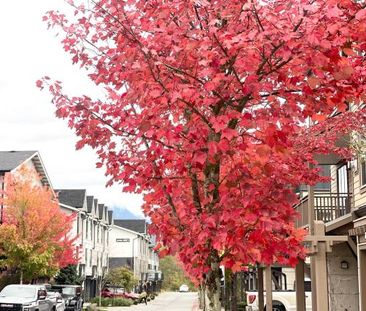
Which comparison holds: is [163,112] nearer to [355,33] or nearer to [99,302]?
[355,33]

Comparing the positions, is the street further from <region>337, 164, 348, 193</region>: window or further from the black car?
<region>337, 164, 348, 193</region>: window

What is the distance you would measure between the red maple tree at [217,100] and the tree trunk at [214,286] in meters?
0.01

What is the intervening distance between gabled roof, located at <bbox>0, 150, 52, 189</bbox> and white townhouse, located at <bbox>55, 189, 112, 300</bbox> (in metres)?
6.37

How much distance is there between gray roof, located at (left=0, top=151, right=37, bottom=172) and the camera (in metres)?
47.1

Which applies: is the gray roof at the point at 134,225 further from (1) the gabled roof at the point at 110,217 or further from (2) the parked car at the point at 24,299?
(2) the parked car at the point at 24,299

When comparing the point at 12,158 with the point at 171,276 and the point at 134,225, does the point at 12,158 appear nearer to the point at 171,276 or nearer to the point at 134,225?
the point at 134,225

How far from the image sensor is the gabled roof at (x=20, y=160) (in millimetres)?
47438

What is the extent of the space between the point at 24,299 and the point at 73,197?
40.3 meters

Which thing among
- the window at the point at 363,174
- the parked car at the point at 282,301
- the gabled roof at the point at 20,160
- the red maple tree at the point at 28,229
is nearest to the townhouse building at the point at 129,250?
the gabled roof at the point at 20,160

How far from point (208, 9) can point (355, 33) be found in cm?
195

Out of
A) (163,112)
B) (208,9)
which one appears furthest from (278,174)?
(208,9)

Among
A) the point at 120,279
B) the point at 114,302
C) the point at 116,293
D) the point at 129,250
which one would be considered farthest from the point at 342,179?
the point at 129,250

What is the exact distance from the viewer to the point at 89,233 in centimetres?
7238

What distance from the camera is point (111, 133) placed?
9.38 m
